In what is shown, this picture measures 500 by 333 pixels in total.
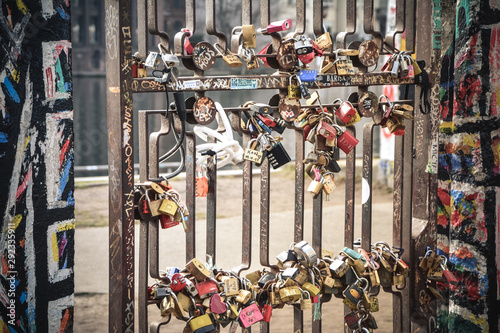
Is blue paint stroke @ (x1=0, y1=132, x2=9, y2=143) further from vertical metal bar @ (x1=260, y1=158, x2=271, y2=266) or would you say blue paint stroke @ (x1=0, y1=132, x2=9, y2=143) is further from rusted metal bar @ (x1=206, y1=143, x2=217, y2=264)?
vertical metal bar @ (x1=260, y1=158, x2=271, y2=266)

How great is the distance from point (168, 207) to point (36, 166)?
1.84ft

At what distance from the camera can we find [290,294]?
2566 millimetres

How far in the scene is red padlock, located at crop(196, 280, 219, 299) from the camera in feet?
8.02

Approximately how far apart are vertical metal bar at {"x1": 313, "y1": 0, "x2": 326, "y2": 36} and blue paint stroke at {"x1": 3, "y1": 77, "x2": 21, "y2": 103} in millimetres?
1307

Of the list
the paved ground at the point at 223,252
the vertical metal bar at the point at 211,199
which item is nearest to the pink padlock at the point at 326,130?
the vertical metal bar at the point at 211,199

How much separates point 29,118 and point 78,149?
10.8 m

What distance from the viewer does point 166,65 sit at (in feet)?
7.55

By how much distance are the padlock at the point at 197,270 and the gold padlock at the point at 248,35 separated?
869mm

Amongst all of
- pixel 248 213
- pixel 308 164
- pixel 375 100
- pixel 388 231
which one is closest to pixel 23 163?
pixel 248 213

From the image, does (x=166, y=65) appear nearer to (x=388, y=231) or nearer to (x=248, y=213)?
(x=248, y=213)

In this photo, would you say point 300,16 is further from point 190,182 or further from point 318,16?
point 190,182

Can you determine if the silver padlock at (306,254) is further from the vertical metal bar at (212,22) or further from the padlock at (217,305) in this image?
the vertical metal bar at (212,22)

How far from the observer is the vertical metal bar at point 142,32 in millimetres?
2328

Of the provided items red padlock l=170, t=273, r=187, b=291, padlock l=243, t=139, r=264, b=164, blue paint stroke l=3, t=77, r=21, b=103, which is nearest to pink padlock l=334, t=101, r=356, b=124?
padlock l=243, t=139, r=264, b=164
